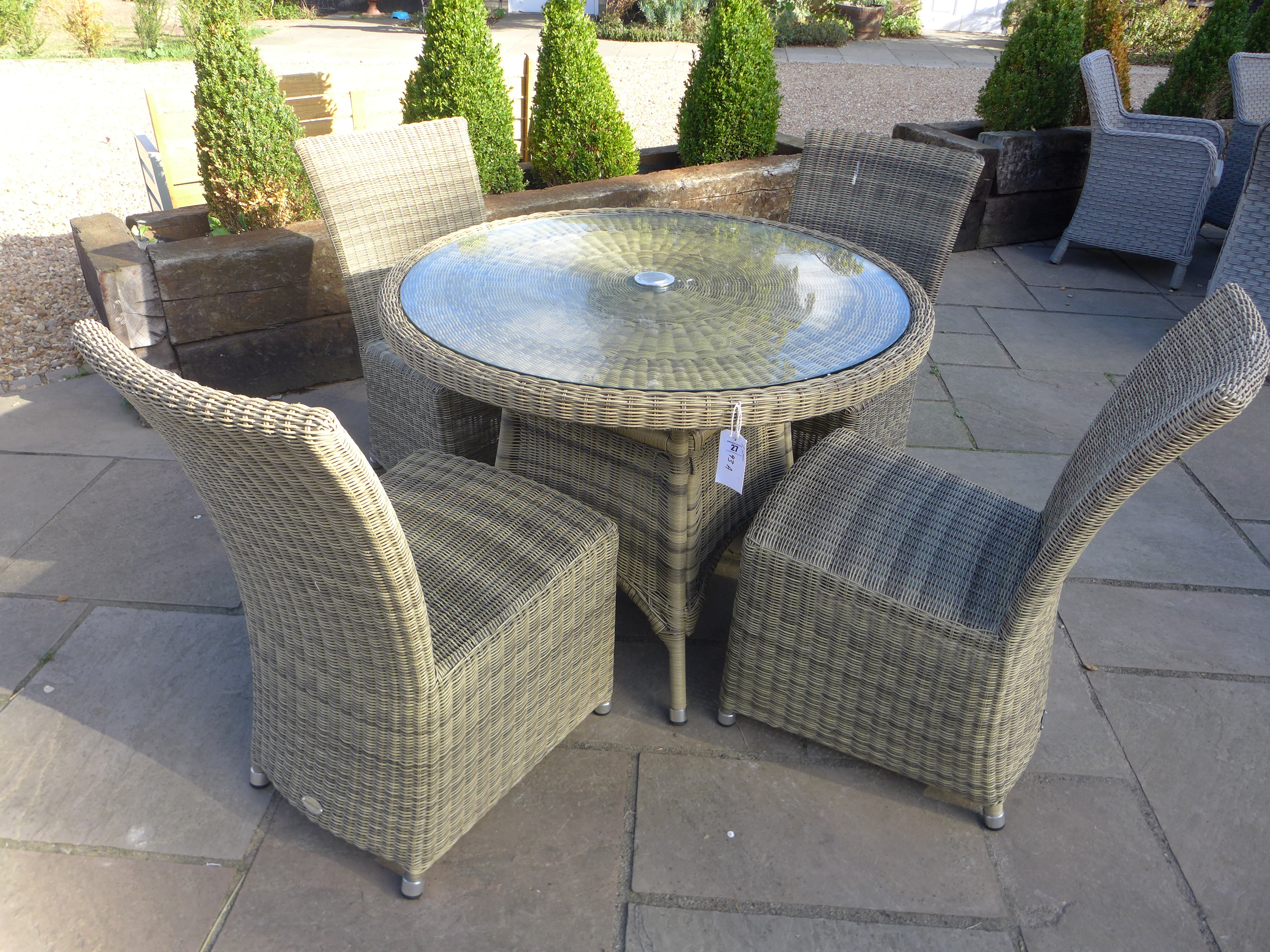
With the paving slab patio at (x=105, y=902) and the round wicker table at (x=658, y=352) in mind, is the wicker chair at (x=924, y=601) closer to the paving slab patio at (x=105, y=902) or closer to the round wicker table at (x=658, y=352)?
the round wicker table at (x=658, y=352)

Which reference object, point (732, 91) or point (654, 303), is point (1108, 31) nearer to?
point (732, 91)

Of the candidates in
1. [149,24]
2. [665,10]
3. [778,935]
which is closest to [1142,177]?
[778,935]

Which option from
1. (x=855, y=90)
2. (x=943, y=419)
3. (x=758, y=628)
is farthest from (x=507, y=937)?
(x=855, y=90)

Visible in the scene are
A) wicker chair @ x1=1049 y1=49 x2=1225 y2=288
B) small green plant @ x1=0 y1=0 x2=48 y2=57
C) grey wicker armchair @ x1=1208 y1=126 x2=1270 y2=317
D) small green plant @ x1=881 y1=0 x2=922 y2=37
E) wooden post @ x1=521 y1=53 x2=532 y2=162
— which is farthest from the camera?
small green plant @ x1=881 y1=0 x2=922 y2=37

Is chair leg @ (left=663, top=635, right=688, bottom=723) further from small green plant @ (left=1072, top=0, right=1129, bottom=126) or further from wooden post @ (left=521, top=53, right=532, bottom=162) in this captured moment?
small green plant @ (left=1072, top=0, right=1129, bottom=126)

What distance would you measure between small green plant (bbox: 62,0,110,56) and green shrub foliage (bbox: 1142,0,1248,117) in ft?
37.0

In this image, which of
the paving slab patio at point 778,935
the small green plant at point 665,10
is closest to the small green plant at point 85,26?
the small green plant at point 665,10

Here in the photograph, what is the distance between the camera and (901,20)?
12.9m

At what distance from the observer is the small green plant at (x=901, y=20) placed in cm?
1292

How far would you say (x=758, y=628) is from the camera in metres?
1.91

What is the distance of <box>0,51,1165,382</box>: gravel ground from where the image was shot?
4098mm

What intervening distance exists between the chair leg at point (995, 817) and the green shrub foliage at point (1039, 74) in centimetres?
425

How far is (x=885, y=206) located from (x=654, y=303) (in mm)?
1112

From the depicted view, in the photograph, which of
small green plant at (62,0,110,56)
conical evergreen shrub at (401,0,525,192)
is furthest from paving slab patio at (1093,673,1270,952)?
small green plant at (62,0,110,56)
